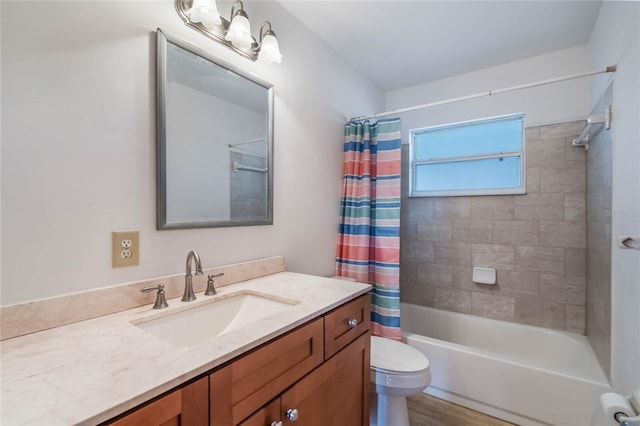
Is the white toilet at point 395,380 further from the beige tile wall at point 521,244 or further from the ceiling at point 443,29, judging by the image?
the ceiling at point 443,29

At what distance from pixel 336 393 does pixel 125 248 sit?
928mm

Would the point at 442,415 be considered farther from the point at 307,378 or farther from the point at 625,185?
the point at 625,185

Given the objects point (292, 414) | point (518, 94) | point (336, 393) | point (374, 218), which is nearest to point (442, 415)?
point (336, 393)

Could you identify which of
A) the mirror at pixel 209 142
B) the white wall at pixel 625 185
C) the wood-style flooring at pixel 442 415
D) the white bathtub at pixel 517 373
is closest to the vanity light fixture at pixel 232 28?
the mirror at pixel 209 142

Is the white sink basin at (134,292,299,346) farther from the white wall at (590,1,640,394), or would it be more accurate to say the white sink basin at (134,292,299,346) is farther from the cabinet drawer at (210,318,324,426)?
the white wall at (590,1,640,394)

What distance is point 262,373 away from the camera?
766 mm

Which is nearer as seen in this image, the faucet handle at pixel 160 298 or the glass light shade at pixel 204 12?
the faucet handle at pixel 160 298

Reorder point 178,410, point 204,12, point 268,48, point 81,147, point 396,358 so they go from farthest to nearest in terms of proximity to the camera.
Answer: point 396,358
point 268,48
point 204,12
point 81,147
point 178,410

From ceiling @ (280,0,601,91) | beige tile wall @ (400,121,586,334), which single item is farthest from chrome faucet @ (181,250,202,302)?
beige tile wall @ (400,121,586,334)

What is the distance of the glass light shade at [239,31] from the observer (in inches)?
48.3

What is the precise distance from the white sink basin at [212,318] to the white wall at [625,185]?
4.63ft

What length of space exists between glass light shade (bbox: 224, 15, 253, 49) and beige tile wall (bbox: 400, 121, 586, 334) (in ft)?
6.65

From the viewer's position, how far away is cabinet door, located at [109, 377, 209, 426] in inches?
20.3

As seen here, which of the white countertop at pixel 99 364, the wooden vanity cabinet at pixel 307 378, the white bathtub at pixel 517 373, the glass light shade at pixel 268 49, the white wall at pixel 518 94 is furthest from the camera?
the white wall at pixel 518 94
